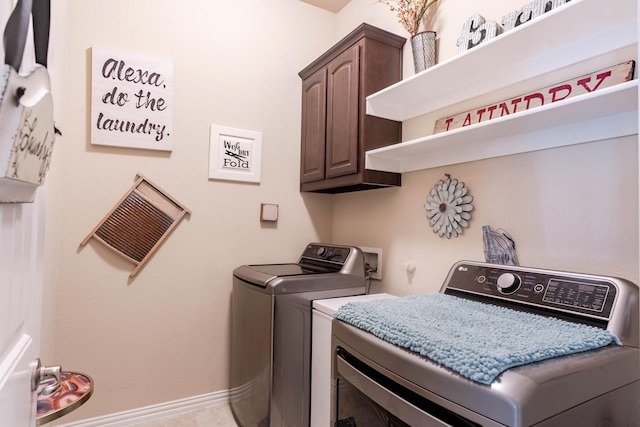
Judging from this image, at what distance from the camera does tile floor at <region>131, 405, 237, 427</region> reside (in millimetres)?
1913

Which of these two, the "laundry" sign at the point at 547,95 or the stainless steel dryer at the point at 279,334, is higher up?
the "laundry" sign at the point at 547,95

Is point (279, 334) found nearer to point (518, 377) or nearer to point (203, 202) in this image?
point (203, 202)

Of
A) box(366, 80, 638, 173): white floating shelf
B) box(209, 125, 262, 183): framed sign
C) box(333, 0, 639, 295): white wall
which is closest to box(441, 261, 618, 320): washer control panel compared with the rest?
box(333, 0, 639, 295): white wall

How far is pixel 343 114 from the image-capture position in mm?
1939

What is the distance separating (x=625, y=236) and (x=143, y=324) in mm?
2223

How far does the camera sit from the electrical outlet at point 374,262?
2031 millimetres

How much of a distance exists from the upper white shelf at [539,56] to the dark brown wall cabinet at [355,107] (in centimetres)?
19

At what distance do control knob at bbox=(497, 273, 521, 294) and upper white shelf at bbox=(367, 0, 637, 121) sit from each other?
72cm

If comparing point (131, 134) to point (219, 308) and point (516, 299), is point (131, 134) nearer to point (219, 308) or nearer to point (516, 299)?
point (219, 308)

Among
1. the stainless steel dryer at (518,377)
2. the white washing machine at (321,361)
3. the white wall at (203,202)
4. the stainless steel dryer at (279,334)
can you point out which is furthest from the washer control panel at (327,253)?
the stainless steel dryer at (518,377)

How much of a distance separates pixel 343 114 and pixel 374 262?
35.2 inches

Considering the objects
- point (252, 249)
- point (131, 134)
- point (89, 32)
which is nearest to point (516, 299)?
point (252, 249)

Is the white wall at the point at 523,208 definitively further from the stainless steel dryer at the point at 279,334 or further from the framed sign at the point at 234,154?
the framed sign at the point at 234,154

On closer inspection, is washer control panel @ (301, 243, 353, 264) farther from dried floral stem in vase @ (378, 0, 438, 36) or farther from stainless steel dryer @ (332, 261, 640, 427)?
dried floral stem in vase @ (378, 0, 438, 36)
